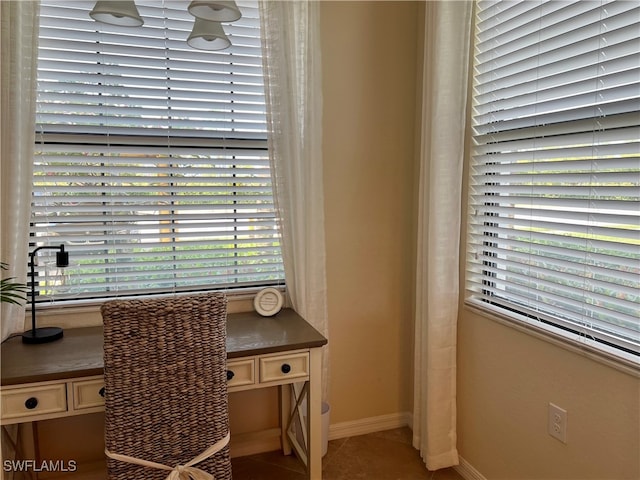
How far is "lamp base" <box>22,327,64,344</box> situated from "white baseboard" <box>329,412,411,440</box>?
1.49 meters

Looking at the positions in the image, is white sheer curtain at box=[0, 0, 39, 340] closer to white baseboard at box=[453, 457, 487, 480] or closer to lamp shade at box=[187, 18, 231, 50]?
lamp shade at box=[187, 18, 231, 50]

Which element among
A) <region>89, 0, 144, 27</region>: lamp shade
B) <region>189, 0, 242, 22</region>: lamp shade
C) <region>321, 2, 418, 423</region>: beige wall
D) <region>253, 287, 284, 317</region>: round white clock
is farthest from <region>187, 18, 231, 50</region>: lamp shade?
<region>253, 287, 284, 317</region>: round white clock

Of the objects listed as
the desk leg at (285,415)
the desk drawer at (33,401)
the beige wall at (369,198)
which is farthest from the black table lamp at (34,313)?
the beige wall at (369,198)

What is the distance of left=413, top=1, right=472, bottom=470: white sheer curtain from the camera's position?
6.47 feet

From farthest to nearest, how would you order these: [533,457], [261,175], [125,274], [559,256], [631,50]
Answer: [261,175], [125,274], [533,457], [559,256], [631,50]

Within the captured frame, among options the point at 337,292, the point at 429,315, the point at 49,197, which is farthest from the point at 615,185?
the point at 49,197

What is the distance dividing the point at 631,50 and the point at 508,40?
1.80 feet

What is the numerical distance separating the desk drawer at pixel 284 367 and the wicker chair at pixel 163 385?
0.28 m

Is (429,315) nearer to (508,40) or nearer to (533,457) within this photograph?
(533,457)

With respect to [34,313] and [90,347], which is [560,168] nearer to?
[90,347]

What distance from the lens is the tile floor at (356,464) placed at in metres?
2.14

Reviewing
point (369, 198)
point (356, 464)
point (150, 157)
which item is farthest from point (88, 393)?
point (369, 198)

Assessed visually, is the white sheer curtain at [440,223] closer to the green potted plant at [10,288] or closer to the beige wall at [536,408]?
the beige wall at [536,408]

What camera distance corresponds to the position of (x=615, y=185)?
1.40m
